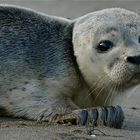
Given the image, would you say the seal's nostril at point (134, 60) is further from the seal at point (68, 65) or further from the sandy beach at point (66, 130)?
the sandy beach at point (66, 130)

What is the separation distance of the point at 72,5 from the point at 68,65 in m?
8.04

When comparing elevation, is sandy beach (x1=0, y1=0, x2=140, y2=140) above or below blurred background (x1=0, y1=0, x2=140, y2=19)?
below

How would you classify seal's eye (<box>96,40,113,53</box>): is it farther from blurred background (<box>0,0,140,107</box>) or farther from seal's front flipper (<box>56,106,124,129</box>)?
blurred background (<box>0,0,140,107</box>)

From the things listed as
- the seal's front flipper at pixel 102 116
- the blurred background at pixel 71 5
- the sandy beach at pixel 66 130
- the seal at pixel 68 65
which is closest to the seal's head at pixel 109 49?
the seal at pixel 68 65

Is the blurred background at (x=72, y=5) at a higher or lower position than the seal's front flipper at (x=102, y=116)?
higher

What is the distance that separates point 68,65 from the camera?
277 inches

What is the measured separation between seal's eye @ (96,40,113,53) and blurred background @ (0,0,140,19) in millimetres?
6679

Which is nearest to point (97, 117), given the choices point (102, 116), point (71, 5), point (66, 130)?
point (102, 116)

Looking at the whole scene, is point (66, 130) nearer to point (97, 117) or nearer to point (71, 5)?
point (97, 117)

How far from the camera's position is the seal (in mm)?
6656

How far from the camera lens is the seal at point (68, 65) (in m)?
6.66

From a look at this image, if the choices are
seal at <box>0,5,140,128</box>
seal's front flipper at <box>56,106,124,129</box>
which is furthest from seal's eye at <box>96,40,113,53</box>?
seal's front flipper at <box>56,106,124,129</box>

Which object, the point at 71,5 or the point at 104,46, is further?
the point at 71,5

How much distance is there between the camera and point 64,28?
7348 mm
